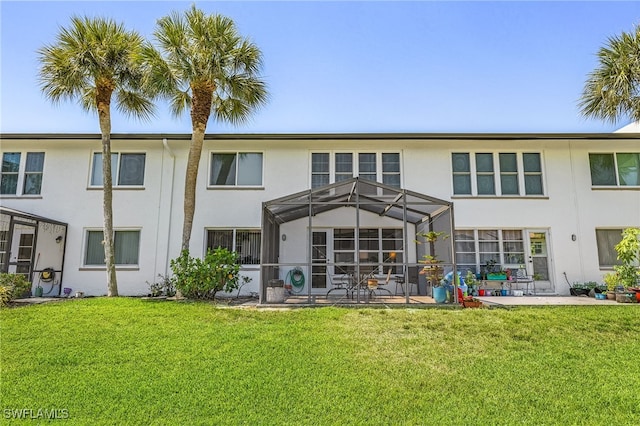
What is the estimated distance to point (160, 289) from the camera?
41.0ft

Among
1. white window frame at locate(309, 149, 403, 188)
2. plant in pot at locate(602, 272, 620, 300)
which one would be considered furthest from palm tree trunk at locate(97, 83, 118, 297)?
plant in pot at locate(602, 272, 620, 300)

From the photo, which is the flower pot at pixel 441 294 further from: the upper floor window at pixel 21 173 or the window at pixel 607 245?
the upper floor window at pixel 21 173

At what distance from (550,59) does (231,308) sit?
12.3 meters

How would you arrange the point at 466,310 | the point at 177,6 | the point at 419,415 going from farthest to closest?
the point at 177,6 → the point at 466,310 → the point at 419,415

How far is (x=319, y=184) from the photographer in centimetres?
1372

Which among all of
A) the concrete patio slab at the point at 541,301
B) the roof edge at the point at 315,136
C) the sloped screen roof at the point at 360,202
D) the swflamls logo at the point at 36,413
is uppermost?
the roof edge at the point at 315,136

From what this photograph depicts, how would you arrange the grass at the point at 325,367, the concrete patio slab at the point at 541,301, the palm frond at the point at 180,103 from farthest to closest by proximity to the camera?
the palm frond at the point at 180,103 → the concrete patio slab at the point at 541,301 → the grass at the point at 325,367

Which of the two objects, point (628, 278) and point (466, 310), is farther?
point (628, 278)

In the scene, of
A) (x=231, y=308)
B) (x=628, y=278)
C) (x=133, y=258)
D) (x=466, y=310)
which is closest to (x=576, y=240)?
(x=628, y=278)

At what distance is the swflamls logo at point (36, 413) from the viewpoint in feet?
13.8

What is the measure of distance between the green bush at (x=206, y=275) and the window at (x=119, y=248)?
294 centimetres

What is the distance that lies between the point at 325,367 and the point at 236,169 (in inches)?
378

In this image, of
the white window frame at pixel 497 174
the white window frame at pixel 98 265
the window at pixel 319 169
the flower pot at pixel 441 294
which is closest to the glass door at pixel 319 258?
the window at pixel 319 169

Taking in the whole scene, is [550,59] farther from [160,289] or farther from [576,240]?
[160,289]
